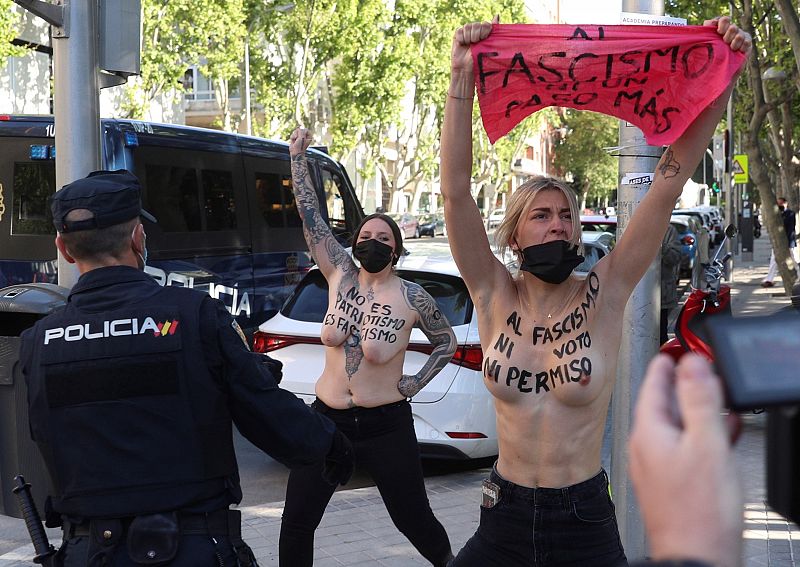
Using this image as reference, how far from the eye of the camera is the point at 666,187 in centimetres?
321

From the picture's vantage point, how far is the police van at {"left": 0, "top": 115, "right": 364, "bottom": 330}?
10164mm

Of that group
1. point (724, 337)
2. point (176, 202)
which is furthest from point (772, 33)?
point (724, 337)

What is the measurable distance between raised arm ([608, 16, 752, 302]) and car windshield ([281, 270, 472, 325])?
4.02 meters

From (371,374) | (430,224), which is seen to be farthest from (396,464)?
(430,224)

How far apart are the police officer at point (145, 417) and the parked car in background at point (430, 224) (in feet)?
156

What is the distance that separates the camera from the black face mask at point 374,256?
520 cm

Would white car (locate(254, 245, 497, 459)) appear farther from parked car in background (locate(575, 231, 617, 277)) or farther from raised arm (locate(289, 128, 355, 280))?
parked car in background (locate(575, 231, 617, 277))

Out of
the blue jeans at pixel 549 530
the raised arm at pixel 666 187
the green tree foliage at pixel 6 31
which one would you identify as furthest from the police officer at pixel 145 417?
the green tree foliage at pixel 6 31

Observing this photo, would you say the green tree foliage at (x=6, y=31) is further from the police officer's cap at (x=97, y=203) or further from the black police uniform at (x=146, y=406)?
the black police uniform at (x=146, y=406)

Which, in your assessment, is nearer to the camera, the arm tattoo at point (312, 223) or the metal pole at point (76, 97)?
the arm tattoo at point (312, 223)

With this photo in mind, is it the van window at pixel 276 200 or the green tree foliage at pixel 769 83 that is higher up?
the green tree foliage at pixel 769 83

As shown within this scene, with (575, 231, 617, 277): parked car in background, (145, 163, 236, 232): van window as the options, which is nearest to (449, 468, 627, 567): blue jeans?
(575, 231, 617, 277): parked car in background

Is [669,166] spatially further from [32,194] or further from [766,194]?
[766,194]

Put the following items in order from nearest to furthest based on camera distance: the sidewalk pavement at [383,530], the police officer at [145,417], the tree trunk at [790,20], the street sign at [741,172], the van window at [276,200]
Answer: the police officer at [145,417] < the sidewalk pavement at [383,530] < the tree trunk at [790,20] < the van window at [276,200] < the street sign at [741,172]
